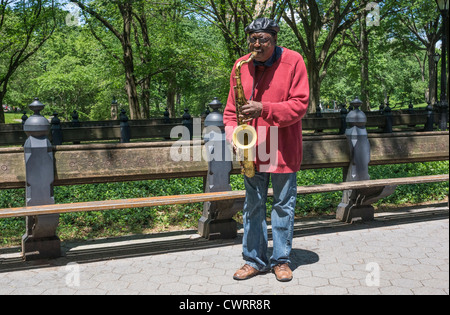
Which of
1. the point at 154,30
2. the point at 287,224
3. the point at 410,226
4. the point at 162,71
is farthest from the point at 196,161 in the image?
the point at 154,30

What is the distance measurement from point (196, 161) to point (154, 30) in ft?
89.3

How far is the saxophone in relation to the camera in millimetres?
4191

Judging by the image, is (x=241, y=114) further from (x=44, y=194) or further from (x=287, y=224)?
(x=44, y=194)

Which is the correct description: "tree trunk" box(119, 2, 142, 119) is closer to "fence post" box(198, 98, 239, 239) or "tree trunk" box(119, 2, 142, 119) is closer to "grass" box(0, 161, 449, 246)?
"grass" box(0, 161, 449, 246)

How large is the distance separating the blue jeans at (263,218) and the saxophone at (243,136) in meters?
0.17

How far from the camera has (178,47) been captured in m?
23.9

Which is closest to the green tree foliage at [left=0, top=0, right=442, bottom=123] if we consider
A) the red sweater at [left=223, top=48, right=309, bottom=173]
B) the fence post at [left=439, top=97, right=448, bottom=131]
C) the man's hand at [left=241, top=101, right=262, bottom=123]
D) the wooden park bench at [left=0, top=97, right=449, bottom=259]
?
the fence post at [left=439, top=97, right=448, bottom=131]

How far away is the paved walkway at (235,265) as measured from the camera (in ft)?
13.8

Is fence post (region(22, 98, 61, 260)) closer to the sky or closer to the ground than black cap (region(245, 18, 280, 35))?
closer to the ground

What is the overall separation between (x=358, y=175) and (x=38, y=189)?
3.99 m

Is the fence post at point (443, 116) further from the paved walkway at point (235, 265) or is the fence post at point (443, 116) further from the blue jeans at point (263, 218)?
the blue jeans at point (263, 218)

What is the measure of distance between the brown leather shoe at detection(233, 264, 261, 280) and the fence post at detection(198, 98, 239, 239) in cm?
143

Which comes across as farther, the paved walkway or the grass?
the grass

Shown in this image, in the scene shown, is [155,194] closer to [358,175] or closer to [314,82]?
[358,175]
